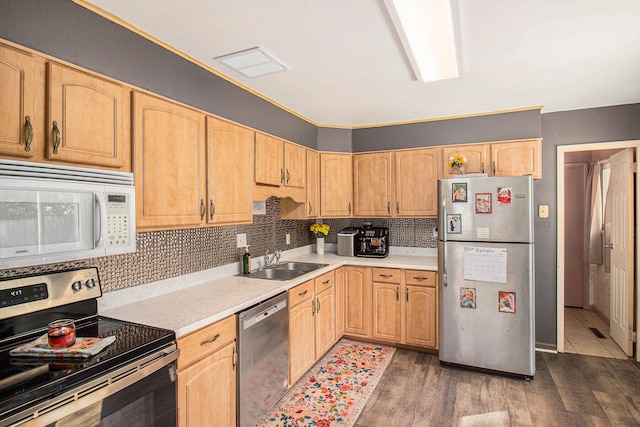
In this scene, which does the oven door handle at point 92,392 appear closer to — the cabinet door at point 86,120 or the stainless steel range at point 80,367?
the stainless steel range at point 80,367

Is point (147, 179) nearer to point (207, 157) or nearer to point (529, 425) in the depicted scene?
point (207, 157)

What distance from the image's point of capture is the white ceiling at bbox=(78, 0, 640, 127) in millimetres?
1729

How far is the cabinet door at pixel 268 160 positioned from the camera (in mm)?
2852

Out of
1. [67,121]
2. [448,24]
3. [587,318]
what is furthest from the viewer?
[587,318]

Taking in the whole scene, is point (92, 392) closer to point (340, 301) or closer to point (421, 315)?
point (340, 301)

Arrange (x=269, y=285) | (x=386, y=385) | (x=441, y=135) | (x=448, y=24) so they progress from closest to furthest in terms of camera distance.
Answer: (x=448, y=24), (x=269, y=285), (x=386, y=385), (x=441, y=135)

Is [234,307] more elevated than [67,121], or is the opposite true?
[67,121]

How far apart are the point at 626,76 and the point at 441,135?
154 cm

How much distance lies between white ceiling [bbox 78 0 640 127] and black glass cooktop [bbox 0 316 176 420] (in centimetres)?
156

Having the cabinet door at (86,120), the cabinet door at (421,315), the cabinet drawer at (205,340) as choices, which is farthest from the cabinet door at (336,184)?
the cabinet door at (86,120)

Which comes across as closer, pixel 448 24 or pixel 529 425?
pixel 448 24

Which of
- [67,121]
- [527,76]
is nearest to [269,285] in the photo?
[67,121]

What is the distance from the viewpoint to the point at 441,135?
3771 millimetres

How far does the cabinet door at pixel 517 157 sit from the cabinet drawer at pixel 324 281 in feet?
6.47
